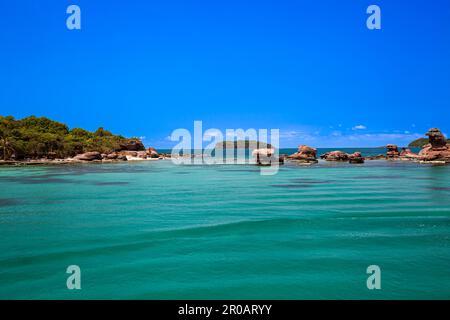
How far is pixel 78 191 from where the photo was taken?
3044cm

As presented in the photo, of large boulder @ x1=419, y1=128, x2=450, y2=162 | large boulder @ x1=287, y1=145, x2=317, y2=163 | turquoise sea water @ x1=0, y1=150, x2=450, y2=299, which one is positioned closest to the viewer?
turquoise sea water @ x1=0, y1=150, x2=450, y2=299

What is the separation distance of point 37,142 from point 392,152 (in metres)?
100

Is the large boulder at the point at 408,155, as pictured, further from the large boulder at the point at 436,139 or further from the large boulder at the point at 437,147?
the large boulder at the point at 436,139

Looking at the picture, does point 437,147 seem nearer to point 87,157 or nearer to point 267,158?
point 267,158

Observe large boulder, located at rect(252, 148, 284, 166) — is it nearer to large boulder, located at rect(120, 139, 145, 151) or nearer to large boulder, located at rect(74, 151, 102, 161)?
large boulder, located at rect(74, 151, 102, 161)

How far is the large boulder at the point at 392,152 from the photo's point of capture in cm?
10156

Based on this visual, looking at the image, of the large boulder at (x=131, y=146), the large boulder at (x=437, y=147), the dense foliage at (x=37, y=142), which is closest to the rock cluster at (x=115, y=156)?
the large boulder at (x=131, y=146)

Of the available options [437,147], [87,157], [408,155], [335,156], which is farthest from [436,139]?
[87,157]

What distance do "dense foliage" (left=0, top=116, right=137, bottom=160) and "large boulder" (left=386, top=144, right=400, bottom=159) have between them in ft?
303

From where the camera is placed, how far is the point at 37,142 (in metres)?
94.3

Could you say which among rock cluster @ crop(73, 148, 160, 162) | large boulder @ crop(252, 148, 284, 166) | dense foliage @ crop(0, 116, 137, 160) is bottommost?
large boulder @ crop(252, 148, 284, 166)

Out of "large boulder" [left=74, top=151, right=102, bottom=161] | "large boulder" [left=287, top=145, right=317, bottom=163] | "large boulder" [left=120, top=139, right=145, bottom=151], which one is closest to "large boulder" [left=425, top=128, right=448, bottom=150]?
"large boulder" [left=287, top=145, right=317, bottom=163]

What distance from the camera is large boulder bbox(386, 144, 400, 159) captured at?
10156cm
